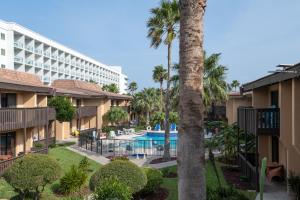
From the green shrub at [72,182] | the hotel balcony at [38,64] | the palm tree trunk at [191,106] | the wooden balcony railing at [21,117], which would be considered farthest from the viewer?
the hotel balcony at [38,64]

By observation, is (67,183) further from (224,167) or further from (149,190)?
(224,167)

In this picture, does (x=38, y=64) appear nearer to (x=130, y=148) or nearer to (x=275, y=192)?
(x=130, y=148)

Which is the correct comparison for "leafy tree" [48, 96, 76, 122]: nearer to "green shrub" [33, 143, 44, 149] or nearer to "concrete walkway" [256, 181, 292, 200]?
"green shrub" [33, 143, 44, 149]

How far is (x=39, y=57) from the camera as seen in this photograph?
81.0m

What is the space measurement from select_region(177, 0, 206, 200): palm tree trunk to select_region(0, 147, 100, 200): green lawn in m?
11.2

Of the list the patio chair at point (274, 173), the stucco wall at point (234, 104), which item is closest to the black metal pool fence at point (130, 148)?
the stucco wall at point (234, 104)

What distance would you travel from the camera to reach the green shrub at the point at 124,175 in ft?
44.6

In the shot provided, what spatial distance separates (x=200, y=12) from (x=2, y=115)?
17.5m

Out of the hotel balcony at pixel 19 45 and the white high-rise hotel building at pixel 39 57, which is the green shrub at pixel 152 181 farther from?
the hotel balcony at pixel 19 45

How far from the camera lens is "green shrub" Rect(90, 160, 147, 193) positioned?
13594 mm

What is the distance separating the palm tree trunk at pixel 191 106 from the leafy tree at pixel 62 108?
88.4 feet

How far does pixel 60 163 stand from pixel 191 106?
1839cm

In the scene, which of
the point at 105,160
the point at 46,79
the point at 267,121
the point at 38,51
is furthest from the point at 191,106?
the point at 46,79

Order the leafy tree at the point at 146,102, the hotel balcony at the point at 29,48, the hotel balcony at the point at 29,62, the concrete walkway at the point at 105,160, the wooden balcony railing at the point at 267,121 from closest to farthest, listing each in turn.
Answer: the wooden balcony railing at the point at 267,121 < the concrete walkway at the point at 105,160 < the leafy tree at the point at 146,102 < the hotel balcony at the point at 29,48 < the hotel balcony at the point at 29,62
